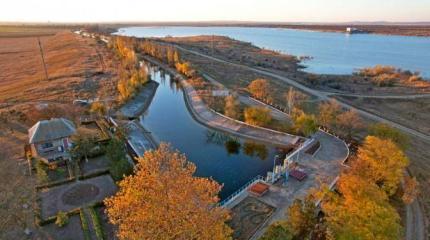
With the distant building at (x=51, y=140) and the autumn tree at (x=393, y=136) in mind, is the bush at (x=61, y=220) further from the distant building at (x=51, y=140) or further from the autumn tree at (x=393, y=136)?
the autumn tree at (x=393, y=136)

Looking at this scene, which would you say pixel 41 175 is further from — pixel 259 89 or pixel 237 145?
pixel 259 89

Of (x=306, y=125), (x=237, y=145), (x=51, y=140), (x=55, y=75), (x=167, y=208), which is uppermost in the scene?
(x=167, y=208)

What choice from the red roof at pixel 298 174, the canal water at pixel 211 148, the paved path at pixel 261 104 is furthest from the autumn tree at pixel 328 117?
the red roof at pixel 298 174

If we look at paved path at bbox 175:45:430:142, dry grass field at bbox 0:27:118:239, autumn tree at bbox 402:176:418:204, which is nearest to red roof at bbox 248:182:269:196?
autumn tree at bbox 402:176:418:204

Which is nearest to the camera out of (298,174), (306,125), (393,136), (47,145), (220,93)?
(298,174)

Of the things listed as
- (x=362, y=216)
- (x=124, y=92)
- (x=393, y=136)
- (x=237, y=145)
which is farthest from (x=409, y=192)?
(x=124, y=92)
